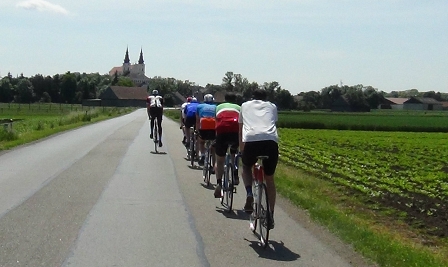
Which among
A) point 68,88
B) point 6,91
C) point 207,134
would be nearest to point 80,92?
point 68,88

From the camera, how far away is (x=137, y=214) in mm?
9852

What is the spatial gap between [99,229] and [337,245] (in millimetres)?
3160

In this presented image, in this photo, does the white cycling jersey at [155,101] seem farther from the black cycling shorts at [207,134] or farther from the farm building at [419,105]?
the farm building at [419,105]

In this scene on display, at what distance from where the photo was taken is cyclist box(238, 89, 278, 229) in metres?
8.16

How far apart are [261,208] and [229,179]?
237 cm

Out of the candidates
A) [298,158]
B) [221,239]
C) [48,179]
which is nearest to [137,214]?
[221,239]

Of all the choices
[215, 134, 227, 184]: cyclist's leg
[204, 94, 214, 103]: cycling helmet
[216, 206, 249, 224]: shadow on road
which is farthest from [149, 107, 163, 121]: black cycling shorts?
[216, 206, 249, 224]: shadow on road

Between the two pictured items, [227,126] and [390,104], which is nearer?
[227,126]

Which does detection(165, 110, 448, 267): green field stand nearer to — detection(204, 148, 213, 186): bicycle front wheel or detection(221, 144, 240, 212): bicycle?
detection(221, 144, 240, 212): bicycle

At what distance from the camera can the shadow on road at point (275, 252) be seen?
7473mm

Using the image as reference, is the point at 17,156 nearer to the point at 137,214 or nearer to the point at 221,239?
the point at 137,214

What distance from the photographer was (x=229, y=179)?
10531 millimetres

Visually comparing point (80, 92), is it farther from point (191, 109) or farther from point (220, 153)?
point (220, 153)

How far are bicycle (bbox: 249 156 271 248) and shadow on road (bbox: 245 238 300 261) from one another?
90 mm
